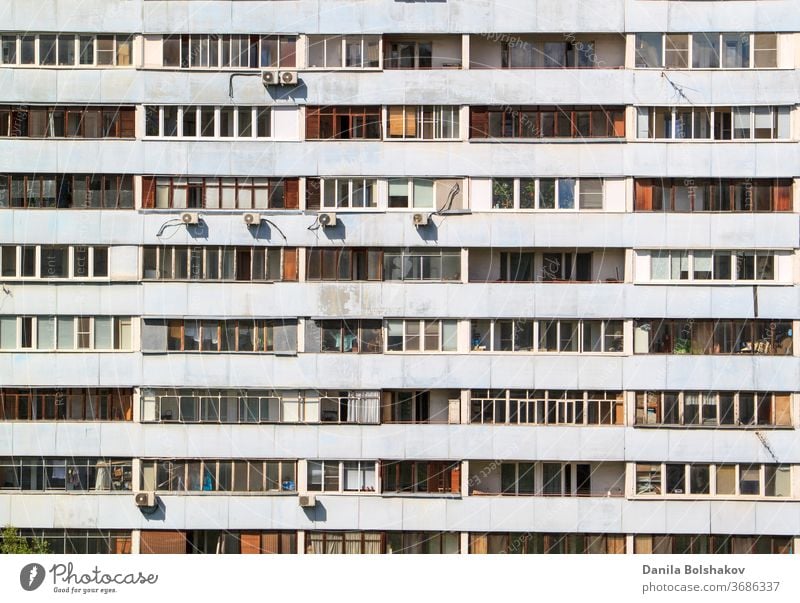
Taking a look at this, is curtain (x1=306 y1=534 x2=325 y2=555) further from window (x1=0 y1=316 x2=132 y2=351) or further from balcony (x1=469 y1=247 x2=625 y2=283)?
balcony (x1=469 y1=247 x2=625 y2=283)

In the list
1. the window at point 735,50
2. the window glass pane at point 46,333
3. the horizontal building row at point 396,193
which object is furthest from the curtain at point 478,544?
the window at point 735,50

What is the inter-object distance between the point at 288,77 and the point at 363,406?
8193 millimetres

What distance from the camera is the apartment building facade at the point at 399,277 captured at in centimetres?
2789

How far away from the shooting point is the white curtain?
28.1 meters

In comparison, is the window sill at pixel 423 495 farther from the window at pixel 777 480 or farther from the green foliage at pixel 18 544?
the green foliage at pixel 18 544

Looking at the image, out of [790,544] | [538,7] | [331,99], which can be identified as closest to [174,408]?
[331,99]

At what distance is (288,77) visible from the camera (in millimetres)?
27844

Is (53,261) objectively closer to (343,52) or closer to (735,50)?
(343,52)

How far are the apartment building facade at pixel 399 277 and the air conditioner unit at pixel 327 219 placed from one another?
0.80ft

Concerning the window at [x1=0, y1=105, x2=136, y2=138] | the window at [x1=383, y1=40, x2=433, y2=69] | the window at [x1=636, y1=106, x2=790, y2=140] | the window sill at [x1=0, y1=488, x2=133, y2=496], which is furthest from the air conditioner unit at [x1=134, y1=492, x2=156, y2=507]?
the window at [x1=636, y1=106, x2=790, y2=140]

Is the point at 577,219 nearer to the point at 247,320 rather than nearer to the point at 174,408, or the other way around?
the point at 247,320

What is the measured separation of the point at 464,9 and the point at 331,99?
388 cm

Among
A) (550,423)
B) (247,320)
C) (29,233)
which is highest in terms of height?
(29,233)

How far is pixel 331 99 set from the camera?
2811 cm
